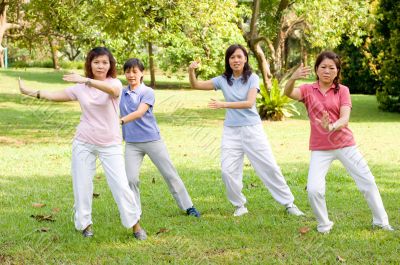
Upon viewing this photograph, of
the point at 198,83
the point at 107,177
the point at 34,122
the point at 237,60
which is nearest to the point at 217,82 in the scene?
the point at 198,83

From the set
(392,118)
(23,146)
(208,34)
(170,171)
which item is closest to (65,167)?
(23,146)

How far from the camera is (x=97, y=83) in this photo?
5.53 m

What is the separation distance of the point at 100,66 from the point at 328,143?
2.24 m

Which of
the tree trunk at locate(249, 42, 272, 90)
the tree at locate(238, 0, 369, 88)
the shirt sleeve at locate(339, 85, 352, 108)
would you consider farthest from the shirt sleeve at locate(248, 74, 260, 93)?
the tree trunk at locate(249, 42, 272, 90)

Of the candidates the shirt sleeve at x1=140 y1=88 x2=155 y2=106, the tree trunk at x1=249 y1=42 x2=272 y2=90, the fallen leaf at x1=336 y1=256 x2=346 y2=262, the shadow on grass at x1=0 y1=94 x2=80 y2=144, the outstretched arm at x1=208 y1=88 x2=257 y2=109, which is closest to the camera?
the fallen leaf at x1=336 y1=256 x2=346 y2=262

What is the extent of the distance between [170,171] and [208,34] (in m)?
10.1

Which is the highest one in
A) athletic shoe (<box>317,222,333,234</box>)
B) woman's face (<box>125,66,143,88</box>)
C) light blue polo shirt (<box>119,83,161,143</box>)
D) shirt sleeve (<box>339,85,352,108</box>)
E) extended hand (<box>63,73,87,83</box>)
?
extended hand (<box>63,73,87,83</box>)

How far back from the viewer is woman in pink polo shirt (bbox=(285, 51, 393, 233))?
6004 millimetres

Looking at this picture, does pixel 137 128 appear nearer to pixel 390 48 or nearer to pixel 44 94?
pixel 44 94

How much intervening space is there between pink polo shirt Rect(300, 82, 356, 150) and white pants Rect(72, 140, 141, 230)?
71.8 inches

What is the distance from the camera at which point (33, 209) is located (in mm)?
7281

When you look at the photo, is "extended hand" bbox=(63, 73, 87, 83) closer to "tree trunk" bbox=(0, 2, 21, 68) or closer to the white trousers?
the white trousers

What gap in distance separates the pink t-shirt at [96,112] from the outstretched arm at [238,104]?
0.98 m

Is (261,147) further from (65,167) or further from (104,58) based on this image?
(65,167)
